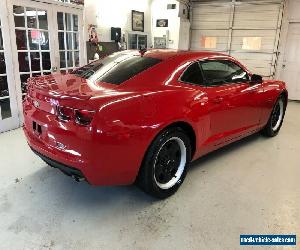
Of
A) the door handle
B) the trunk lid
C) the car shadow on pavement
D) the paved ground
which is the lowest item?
the paved ground

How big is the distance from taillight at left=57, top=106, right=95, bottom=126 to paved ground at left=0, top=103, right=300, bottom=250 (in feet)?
2.64

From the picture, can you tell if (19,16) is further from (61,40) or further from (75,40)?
(75,40)

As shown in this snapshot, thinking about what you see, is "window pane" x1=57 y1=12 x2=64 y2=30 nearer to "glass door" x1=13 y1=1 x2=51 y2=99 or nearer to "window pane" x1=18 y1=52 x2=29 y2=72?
"glass door" x1=13 y1=1 x2=51 y2=99

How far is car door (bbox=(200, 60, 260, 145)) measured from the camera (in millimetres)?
2711

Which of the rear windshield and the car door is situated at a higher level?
the rear windshield

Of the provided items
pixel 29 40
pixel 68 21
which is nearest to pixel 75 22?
pixel 68 21

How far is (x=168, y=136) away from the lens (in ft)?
7.46

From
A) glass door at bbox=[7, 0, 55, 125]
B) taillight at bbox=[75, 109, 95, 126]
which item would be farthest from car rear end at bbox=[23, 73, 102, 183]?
glass door at bbox=[7, 0, 55, 125]

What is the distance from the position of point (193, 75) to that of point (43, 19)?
123 inches

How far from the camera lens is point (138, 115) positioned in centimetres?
201

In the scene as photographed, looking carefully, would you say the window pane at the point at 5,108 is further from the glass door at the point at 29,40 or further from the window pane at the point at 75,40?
the window pane at the point at 75,40

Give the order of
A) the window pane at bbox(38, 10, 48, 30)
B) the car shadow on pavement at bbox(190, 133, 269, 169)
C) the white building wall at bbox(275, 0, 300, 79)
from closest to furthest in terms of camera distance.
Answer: the car shadow on pavement at bbox(190, 133, 269, 169) < the window pane at bbox(38, 10, 48, 30) < the white building wall at bbox(275, 0, 300, 79)

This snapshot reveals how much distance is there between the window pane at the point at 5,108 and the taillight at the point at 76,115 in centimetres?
267

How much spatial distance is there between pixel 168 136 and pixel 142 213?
668mm
